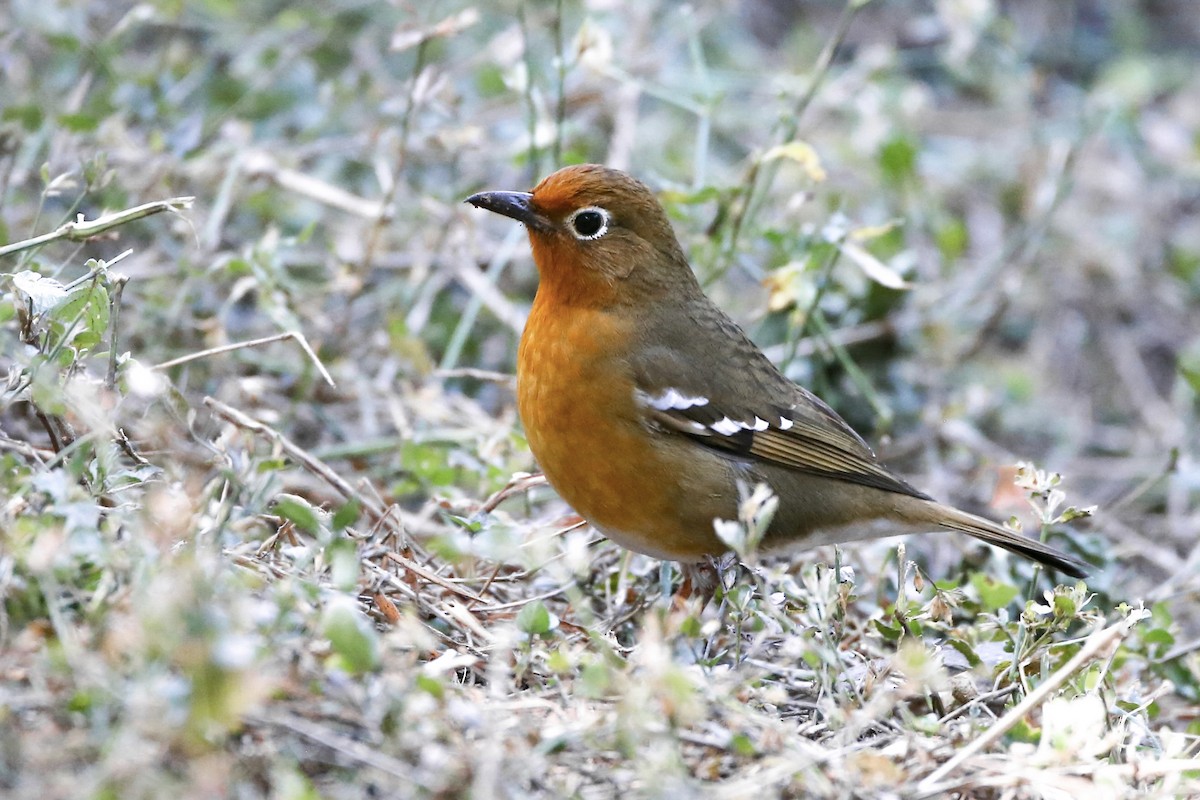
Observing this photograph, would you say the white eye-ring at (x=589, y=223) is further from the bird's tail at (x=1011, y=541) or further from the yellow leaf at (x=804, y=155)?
the bird's tail at (x=1011, y=541)

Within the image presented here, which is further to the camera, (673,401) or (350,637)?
(673,401)

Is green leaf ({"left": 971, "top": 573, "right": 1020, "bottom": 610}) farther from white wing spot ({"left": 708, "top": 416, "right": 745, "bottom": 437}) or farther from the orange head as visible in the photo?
the orange head

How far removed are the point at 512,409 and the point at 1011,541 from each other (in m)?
1.99

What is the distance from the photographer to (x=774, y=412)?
4543 mm

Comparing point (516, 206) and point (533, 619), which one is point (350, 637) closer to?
point (533, 619)

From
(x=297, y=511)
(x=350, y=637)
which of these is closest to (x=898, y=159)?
(x=297, y=511)

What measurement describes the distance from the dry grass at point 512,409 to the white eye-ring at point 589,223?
0.74 meters

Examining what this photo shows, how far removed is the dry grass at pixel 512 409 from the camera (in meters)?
2.71

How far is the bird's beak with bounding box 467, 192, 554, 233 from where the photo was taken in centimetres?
433

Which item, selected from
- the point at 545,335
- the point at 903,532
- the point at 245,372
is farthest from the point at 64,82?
the point at 903,532

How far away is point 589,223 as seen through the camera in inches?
173

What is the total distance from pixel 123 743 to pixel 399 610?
4.33 feet

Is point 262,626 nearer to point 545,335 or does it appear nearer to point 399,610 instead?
point 399,610

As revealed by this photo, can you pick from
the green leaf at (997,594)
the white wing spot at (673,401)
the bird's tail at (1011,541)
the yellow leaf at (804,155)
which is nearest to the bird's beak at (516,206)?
the white wing spot at (673,401)
